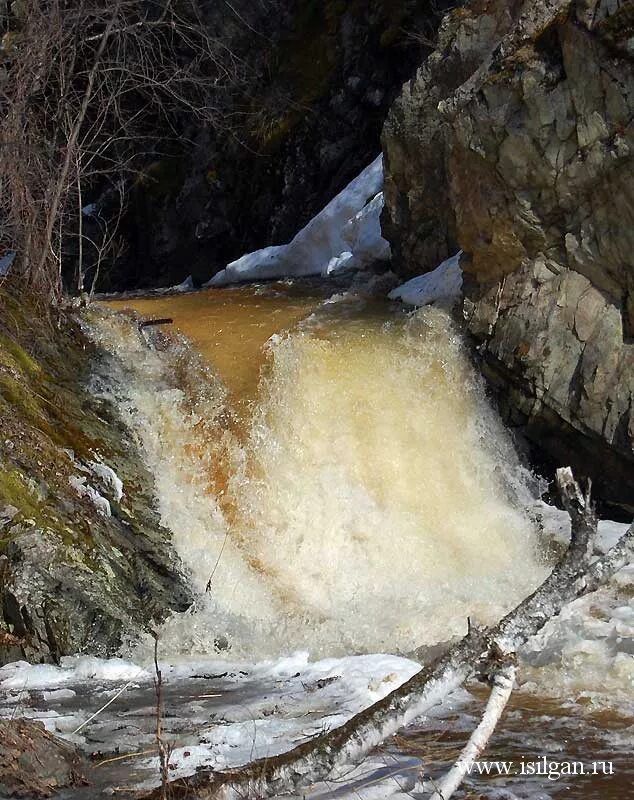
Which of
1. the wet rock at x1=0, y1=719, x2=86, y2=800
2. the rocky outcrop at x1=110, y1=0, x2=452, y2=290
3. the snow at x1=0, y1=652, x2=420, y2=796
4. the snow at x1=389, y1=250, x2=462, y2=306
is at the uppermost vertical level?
the rocky outcrop at x1=110, y1=0, x2=452, y2=290

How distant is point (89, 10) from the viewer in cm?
819

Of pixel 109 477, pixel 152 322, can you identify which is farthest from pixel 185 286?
pixel 109 477

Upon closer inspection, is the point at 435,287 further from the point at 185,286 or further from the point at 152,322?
the point at 185,286

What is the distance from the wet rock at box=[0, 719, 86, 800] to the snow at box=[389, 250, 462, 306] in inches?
286

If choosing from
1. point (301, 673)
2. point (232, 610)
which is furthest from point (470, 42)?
point (301, 673)

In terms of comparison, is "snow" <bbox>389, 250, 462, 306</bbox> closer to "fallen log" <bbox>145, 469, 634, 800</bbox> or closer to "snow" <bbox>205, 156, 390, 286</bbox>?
"snow" <bbox>205, 156, 390, 286</bbox>

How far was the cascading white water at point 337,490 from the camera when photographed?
261 inches

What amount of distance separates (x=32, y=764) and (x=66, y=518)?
9.66 ft

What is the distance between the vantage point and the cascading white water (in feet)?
21.7

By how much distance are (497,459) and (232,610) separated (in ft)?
11.1

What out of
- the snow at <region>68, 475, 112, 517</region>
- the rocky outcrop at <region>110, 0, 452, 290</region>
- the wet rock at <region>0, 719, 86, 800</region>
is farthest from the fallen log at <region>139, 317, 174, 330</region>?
the wet rock at <region>0, 719, 86, 800</region>

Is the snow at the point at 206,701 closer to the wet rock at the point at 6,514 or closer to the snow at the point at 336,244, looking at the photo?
the wet rock at the point at 6,514

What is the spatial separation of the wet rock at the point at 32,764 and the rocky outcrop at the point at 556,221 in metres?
5.84

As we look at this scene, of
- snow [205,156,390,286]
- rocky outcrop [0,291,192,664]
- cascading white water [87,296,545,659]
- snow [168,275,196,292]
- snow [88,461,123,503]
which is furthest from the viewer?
snow [168,275,196,292]
